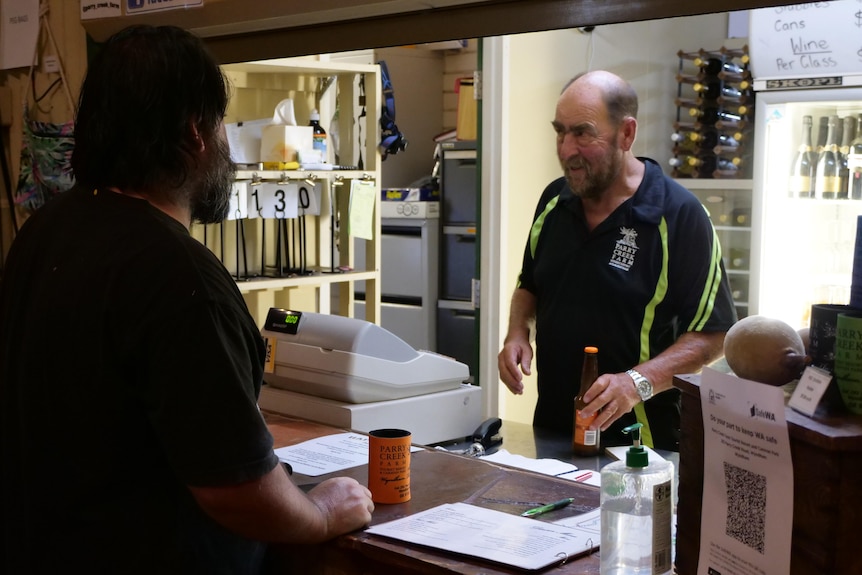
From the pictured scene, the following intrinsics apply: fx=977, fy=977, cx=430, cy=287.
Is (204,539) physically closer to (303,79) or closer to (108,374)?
(108,374)

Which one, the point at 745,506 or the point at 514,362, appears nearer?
the point at 745,506

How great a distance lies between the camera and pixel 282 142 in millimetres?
3506

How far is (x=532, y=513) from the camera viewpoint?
64.1 inches

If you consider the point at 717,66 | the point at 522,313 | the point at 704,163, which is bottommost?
the point at 522,313

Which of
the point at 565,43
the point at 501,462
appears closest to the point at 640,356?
the point at 501,462

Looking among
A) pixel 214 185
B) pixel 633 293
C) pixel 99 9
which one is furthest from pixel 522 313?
pixel 214 185

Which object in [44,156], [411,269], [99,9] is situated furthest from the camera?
[411,269]

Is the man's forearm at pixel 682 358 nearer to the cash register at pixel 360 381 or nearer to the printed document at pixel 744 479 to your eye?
the cash register at pixel 360 381

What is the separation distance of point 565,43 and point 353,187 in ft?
4.47

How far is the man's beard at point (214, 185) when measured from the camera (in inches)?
58.9

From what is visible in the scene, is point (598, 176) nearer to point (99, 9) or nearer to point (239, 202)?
point (239, 202)

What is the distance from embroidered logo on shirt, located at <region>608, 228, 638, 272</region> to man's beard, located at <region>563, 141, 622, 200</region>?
164mm

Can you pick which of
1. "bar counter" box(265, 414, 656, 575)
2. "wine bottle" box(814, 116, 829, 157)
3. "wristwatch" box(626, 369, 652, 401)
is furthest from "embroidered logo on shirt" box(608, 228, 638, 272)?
"wine bottle" box(814, 116, 829, 157)

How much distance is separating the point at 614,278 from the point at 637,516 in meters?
1.45
